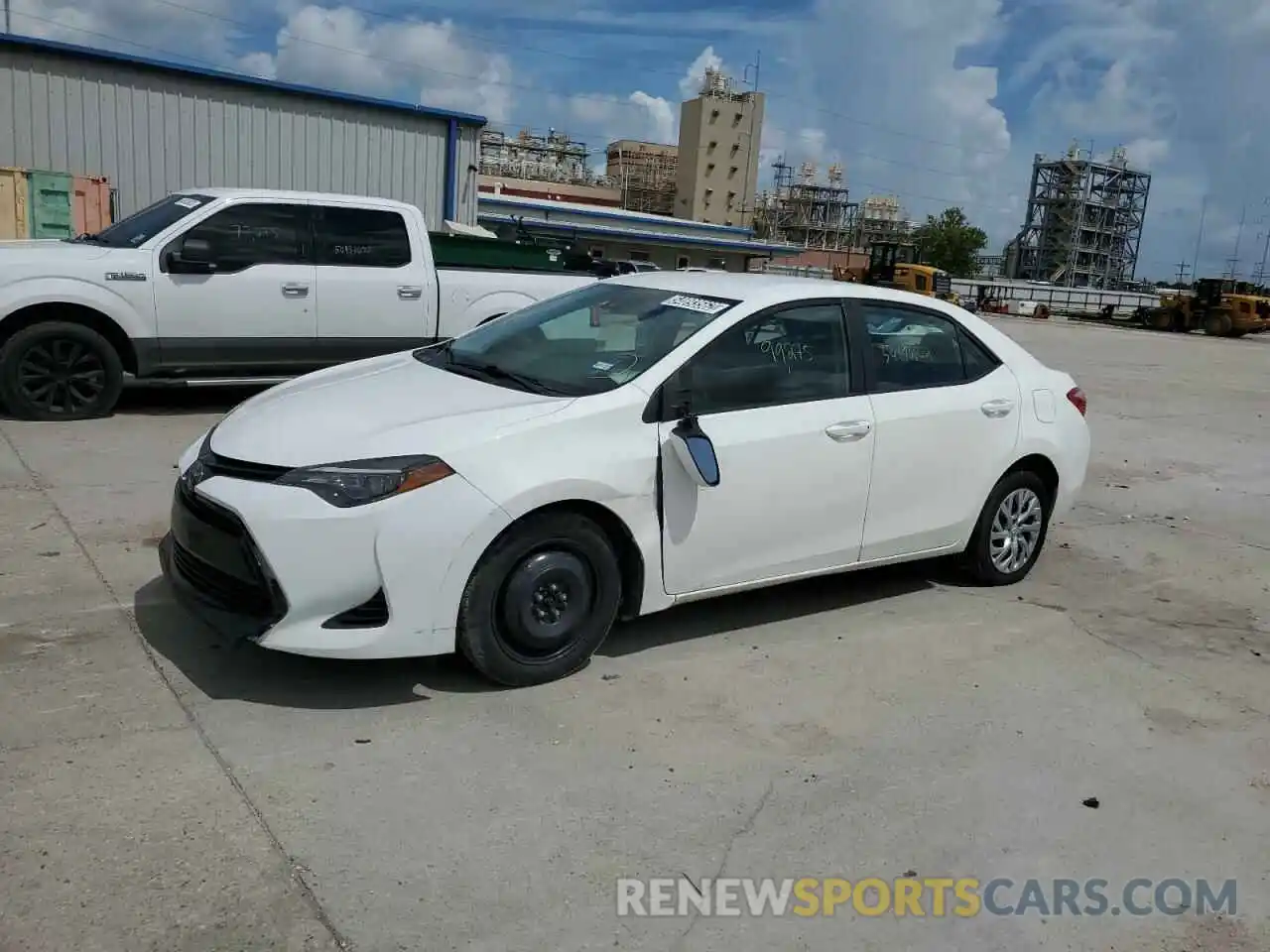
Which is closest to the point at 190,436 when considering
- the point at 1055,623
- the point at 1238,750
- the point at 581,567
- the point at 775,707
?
the point at 581,567

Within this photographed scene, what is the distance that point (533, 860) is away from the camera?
3.17 meters

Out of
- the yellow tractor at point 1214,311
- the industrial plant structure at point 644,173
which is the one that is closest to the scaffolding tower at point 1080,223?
the industrial plant structure at point 644,173

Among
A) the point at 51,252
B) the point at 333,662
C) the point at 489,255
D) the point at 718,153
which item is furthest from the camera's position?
the point at 718,153

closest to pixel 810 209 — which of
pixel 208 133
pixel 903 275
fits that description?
pixel 903 275

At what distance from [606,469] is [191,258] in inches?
227

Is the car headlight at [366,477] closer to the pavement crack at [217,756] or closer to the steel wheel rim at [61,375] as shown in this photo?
the pavement crack at [217,756]

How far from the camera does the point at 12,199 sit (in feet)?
47.2

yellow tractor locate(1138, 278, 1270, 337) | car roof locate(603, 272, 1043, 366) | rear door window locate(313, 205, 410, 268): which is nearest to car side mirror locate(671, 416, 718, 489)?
car roof locate(603, 272, 1043, 366)

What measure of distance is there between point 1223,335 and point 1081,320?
10319 mm

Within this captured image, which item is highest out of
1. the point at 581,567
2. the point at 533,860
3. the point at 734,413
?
the point at 734,413

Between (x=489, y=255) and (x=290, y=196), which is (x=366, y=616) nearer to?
(x=290, y=196)

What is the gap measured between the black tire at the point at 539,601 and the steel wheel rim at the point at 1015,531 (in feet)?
8.18

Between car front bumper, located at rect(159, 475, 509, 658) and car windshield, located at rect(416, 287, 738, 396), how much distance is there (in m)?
0.88

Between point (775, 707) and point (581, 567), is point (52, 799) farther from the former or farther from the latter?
point (775, 707)
